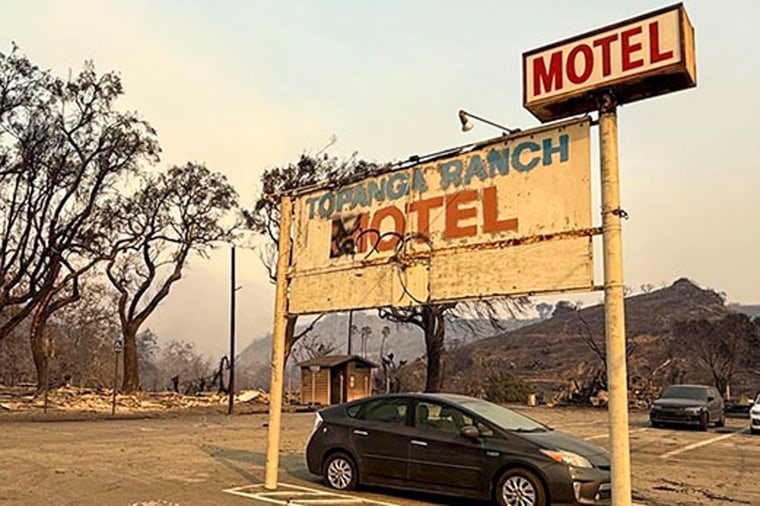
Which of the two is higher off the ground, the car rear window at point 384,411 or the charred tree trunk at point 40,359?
the charred tree trunk at point 40,359

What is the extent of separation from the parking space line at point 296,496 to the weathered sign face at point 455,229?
2.69m

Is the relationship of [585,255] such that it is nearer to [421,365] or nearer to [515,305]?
[515,305]

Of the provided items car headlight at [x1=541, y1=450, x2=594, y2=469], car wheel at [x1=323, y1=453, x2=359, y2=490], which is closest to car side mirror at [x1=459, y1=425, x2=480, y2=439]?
car headlight at [x1=541, y1=450, x2=594, y2=469]

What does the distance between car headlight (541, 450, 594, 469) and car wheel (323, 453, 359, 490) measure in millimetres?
3077

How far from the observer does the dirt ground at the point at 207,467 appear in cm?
1033

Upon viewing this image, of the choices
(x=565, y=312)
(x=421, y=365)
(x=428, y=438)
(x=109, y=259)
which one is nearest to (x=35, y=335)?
(x=109, y=259)

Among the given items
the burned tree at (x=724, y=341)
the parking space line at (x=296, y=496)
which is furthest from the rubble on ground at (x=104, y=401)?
the burned tree at (x=724, y=341)

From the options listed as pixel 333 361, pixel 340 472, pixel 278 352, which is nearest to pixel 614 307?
pixel 340 472

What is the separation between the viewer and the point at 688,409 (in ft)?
85.1

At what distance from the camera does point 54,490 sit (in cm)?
1059

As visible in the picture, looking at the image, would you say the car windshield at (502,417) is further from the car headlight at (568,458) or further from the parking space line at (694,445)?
the parking space line at (694,445)

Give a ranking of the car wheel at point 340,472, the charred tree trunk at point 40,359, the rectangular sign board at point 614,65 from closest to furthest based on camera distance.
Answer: the rectangular sign board at point 614,65
the car wheel at point 340,472
the charred tree trunk at point 40,359

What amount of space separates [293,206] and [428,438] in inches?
180

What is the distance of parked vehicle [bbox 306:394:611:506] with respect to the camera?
8.94m
